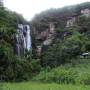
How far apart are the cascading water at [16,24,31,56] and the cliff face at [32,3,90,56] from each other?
1736mm

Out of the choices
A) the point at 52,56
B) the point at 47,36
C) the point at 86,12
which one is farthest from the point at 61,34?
the point at 52,56

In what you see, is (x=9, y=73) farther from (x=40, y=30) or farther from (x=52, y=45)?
(x=40, y=30)

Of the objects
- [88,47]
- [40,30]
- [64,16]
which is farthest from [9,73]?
[64,16]

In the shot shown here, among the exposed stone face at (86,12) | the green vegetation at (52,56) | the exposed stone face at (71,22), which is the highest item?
the exposed stone face at (86,12)

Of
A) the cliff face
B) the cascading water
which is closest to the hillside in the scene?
the cliff face

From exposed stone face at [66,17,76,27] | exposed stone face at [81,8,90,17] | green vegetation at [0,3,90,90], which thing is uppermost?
exposed stone face at [81,8,90,17]

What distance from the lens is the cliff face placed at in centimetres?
3384

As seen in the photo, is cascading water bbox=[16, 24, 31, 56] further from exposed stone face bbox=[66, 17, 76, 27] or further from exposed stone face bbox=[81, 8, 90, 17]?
exposed stone face bbox=[81, 8, 90, 17]

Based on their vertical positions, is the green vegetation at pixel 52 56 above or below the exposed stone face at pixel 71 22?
below

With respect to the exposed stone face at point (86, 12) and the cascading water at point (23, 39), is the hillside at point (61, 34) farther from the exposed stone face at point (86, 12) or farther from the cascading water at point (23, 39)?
the cascading water at point (23, 39)

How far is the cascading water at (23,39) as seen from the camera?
2879cm

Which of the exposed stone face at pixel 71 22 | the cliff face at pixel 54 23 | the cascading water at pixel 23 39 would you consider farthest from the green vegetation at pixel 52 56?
the cascading water at pixel 23 39

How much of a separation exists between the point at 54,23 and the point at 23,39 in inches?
244

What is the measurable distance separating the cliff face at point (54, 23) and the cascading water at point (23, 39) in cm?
174
